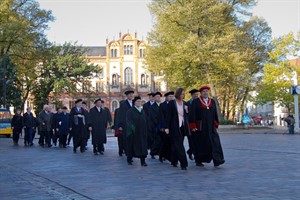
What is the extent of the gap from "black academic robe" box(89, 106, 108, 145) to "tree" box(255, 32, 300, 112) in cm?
3742

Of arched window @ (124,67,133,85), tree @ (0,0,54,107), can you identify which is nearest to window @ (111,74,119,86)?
arched window @ (124,67,133,85)

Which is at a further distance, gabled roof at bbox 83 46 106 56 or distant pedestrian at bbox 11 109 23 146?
gabled roof at bbox 83 46 106 56

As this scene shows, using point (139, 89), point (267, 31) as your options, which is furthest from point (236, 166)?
point (139, 89)

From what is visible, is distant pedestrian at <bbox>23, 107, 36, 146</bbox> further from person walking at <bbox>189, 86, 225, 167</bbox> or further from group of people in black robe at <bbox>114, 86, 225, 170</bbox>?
person walking at <bbox>189, 86, 225, 167</bbox>

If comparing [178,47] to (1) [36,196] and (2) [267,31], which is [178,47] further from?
(1) [36,196]

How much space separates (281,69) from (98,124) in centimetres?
3843

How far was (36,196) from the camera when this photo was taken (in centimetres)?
834

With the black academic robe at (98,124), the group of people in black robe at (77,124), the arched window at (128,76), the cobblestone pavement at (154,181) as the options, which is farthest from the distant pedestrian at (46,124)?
the arched window at (128,76)

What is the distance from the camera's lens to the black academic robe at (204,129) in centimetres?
1257

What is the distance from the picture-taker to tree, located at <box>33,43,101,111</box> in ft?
205

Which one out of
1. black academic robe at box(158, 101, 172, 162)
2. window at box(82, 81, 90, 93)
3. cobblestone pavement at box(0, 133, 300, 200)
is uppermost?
window at box(82, 81, 90, 93)

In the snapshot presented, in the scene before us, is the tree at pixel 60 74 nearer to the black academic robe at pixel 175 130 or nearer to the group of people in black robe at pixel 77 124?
the group of people in black robe at pixel 77 124

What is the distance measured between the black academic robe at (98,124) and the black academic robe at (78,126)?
91 cm

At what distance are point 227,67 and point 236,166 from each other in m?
32.2
